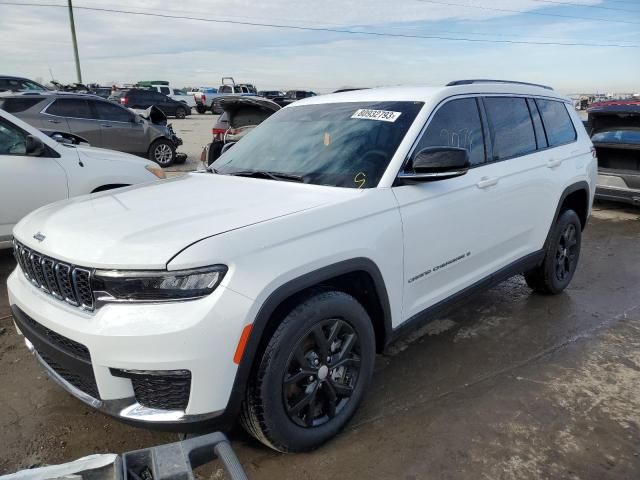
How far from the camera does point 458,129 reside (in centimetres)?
340

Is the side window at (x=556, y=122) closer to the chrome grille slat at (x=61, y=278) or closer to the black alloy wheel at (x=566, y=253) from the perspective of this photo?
the black alloy wheel at (x=566, y=253)

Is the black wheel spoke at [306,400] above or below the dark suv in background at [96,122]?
below

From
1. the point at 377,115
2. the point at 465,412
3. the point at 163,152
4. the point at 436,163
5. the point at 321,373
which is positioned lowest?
the point at 465,412

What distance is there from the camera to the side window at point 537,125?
4.19 m

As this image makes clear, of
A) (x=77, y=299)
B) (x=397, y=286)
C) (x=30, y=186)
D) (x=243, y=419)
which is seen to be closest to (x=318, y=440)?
(x=243, y=419)

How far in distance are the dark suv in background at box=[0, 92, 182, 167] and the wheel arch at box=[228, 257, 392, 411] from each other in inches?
344

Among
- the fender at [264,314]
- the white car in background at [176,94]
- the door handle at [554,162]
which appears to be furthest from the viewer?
the white car in background at [176,94]

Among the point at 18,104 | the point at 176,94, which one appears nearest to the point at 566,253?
the point at 18,104

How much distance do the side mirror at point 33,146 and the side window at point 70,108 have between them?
243 inches

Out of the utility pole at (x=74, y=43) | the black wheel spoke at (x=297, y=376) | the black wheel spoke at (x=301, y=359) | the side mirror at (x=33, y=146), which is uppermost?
the utility pole at (x=74, y=43)

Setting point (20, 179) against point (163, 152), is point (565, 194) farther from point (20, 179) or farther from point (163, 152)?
point (163, 152)

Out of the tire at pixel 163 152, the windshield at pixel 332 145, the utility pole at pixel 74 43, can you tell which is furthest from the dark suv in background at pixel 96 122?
the utility pole at pixel 74 43

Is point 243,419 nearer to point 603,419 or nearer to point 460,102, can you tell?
point 603,419

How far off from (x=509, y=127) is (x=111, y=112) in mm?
9681
